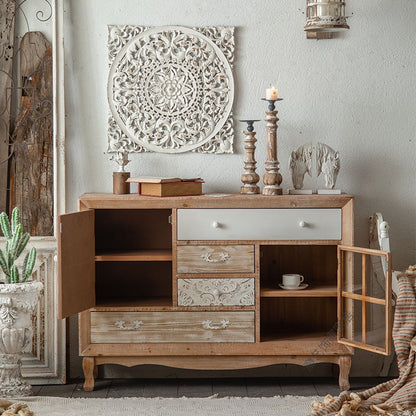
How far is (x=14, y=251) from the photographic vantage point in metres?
3.97

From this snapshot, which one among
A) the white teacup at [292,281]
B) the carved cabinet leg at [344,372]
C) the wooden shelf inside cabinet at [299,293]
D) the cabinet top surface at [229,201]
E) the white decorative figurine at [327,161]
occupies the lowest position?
the carved cabinet leg at [344,372]

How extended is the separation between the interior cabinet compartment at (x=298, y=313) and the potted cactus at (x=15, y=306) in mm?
1318

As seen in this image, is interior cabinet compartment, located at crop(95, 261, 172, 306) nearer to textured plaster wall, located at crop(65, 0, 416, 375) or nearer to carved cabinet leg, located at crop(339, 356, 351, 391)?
textured plaster wall, located at crop(65, 0, 416, 375)

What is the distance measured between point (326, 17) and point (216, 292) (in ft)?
5.08

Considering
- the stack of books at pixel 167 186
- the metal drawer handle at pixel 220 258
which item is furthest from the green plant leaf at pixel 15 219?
the metal drawer handle at pixel 220 258

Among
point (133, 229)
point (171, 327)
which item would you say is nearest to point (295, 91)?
point (133, 229)

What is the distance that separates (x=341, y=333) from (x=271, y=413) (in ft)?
1.92

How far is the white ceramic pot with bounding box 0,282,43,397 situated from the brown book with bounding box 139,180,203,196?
0.75m

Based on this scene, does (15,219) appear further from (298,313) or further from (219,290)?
(298,313)

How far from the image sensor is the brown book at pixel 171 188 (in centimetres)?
396

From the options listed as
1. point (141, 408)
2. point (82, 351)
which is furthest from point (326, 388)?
point (82, 351)

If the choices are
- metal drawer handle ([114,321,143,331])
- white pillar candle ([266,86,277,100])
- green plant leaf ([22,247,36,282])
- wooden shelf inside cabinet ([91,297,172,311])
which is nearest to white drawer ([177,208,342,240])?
wooden shelf inside cabinet ([91,297,172,311])

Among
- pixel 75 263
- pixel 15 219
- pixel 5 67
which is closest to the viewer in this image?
pixel 75 263

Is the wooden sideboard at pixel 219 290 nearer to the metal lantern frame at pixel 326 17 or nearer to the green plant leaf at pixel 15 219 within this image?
the green plant leaf at pixel 15 219
